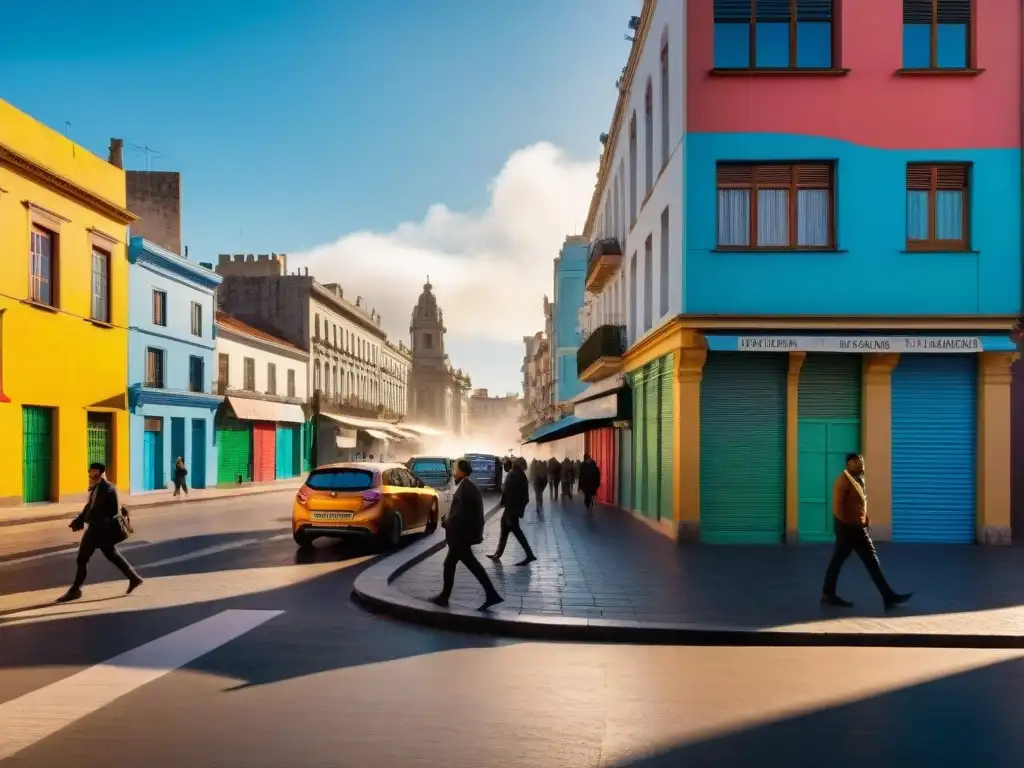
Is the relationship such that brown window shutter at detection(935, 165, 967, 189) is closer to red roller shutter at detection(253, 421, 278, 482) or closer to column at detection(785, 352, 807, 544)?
column at detection(785, 352, 807, 544)

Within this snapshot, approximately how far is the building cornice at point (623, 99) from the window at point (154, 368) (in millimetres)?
18710

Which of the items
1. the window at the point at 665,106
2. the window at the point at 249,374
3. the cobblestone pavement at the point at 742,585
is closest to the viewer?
the cobblestone pavement at the point at 742,585

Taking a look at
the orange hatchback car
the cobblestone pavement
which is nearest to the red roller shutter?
the orange hatchback car

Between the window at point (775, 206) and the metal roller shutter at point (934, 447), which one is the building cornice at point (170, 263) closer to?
the window at point (775, 206)

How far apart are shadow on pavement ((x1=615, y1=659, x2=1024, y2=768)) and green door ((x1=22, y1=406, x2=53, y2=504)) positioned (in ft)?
85.5

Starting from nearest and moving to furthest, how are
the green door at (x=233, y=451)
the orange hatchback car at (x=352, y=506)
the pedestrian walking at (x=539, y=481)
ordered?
the orange hatchback car at (x=352, y=506) → the pedestrian walking at (x=539, y=481) → the green door at (x=233, y=451)

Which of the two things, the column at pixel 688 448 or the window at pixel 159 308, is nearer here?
the column at pixel 688 448

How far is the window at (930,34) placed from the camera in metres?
16.4

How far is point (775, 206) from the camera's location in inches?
642

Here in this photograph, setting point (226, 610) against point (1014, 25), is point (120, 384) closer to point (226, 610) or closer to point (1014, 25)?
point (226, 610)

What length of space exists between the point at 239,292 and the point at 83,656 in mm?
52319

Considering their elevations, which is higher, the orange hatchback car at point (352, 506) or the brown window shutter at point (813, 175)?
the brown window shutter at point (813, 175)

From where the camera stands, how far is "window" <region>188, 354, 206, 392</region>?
38.4 meters

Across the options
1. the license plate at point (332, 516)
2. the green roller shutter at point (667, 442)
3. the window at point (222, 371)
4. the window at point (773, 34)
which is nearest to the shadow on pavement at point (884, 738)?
the green roller shutter at point (667, 442)
